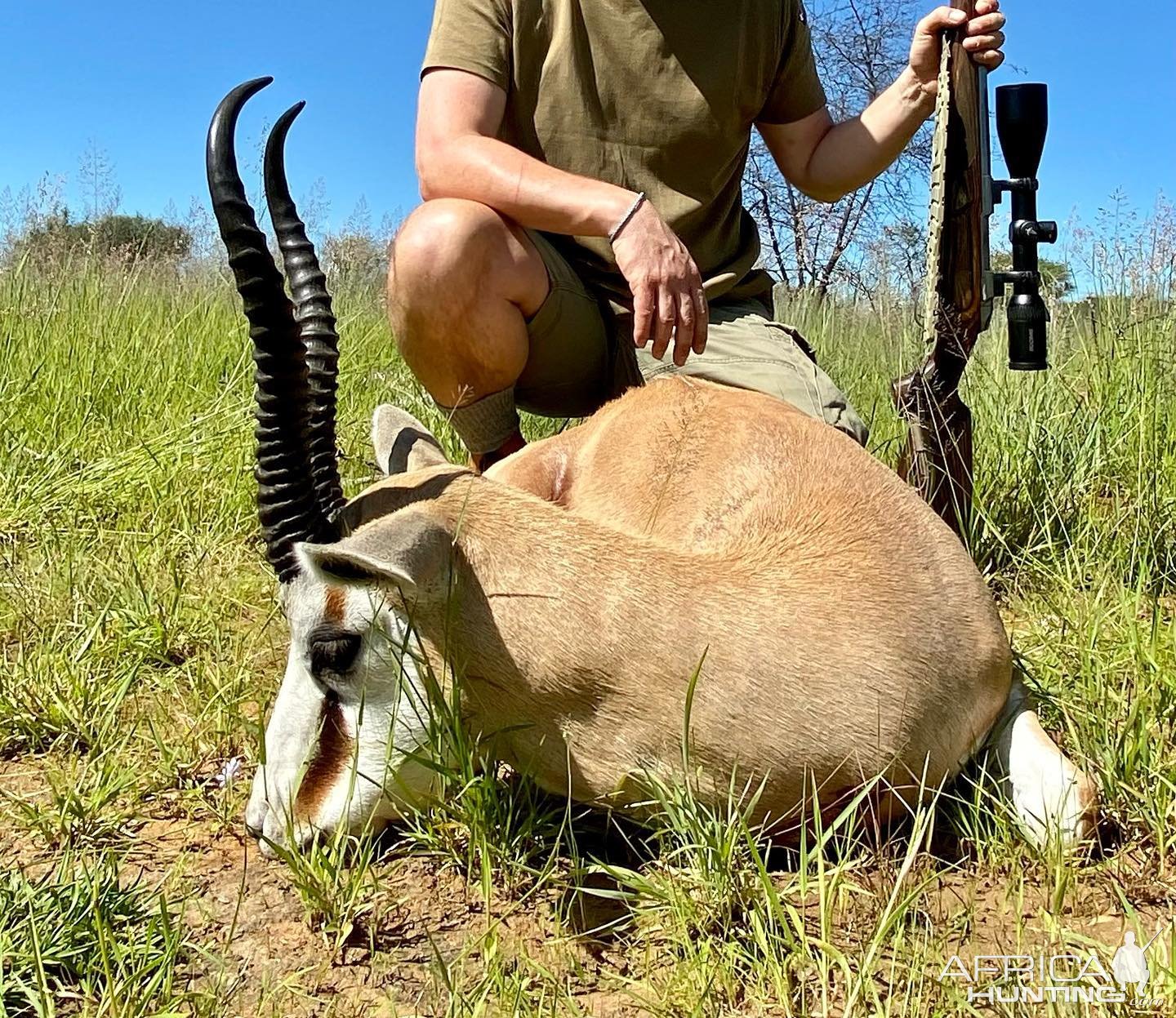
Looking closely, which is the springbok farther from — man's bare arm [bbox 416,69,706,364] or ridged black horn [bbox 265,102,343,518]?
man's bare arm [bbox 416,69,706,364]

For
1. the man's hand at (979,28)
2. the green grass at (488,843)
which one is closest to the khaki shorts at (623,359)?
the green grass at (488,843)

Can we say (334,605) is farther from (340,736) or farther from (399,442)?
(399,442)

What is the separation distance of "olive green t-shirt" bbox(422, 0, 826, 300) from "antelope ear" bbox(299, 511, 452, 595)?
1985mm

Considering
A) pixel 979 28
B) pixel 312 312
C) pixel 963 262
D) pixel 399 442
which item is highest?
pixel 979 28

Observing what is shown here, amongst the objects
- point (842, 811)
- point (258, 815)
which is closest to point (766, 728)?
point (842, 811)

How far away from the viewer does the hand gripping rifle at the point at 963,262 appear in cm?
326

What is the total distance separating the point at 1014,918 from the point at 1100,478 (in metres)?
2.48

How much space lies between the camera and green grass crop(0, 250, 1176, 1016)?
69.5 inches

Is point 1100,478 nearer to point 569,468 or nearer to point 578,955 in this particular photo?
point 569,468

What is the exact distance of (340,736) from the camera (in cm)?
207

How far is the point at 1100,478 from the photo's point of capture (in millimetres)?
3975

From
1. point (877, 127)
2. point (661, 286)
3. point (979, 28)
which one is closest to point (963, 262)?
point (979, 28)

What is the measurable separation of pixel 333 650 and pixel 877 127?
2.93 m

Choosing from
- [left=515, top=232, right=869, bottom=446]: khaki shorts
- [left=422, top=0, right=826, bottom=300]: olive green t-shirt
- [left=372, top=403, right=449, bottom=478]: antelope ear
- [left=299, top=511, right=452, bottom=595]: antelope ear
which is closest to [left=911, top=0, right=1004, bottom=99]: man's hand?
[left=422, top=0, right=826, bottom=300]: olive green t-shirt
